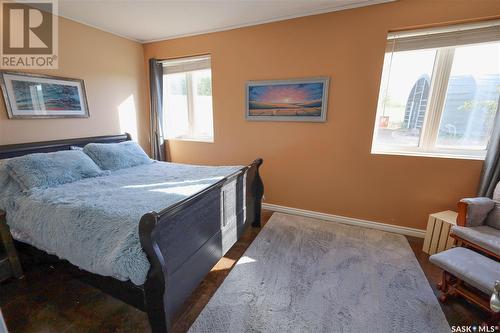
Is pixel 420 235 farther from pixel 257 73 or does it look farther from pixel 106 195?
pixel 106 195

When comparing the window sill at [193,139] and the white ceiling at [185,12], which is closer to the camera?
the white ceiling at [185,12]

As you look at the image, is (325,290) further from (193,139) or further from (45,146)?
(45,146)

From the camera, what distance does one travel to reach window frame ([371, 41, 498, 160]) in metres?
2.27

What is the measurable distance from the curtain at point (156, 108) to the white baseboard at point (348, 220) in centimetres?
196

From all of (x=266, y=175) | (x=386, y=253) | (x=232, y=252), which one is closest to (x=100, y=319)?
(x=232, y=252)

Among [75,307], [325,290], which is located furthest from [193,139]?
[325,290]

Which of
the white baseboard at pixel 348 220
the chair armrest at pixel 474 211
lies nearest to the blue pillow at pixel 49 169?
the white baseboard at pixel 348 220

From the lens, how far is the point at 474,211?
6.16 ft

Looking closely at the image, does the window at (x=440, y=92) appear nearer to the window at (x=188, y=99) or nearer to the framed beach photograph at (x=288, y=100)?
the framed beach photograph at (x=288, y=100)

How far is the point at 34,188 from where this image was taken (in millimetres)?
1853

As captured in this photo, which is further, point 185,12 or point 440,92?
point 185,12

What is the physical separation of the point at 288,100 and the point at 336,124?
654mm

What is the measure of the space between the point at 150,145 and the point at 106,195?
2.16 m

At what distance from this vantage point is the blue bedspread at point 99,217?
1.22 meters
